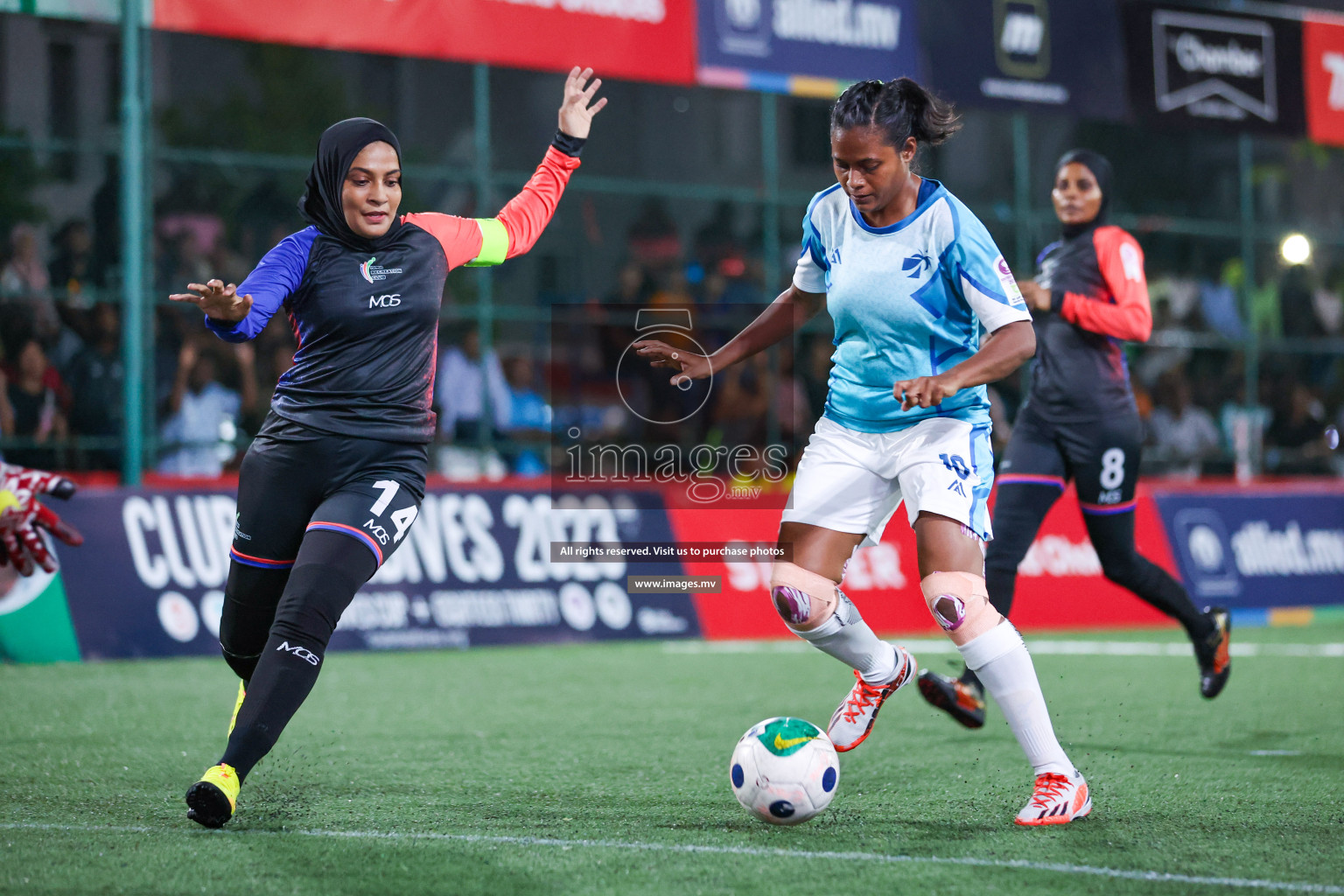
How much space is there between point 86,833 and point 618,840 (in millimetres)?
1552

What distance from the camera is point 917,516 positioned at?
4898 millimetres

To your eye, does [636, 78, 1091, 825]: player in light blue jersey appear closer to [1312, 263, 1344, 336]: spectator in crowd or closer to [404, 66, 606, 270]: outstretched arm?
[404, 66, 606, 270]: outstretched arm

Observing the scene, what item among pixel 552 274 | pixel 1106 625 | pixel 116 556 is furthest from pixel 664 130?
pixel 116 556

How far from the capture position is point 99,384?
39.3ft

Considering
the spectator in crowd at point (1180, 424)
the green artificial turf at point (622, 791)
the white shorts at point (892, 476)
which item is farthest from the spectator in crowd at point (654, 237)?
the white shorts at point (892, 476)

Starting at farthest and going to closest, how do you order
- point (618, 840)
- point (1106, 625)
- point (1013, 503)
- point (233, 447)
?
1. point (1106, 625)
2. point (233, 447)
3. point (1013, 503)
4. point (618, 840)

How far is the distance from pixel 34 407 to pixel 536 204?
7591 millimetres

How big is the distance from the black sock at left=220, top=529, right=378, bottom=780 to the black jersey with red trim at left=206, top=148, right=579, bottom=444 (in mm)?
412

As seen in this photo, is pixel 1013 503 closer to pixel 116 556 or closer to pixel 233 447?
pixel 116 556

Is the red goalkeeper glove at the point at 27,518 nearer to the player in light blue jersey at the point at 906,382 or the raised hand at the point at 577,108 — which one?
the raised hand at the point at 577,108

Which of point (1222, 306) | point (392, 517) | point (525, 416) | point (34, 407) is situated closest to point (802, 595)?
point (392, 517)

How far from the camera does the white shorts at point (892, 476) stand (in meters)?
4.85

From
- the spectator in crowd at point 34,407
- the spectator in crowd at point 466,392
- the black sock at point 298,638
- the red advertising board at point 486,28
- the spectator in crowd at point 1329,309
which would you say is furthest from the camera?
the spectator in crowd at point 1329,309

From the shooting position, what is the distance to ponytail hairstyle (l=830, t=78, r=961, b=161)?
15.4 ft
